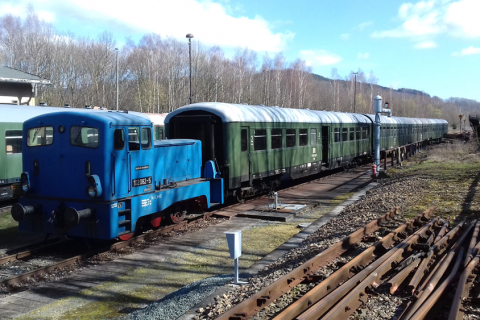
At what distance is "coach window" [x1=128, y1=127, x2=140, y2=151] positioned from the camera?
8.77 m

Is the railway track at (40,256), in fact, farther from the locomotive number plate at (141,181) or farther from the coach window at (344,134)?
the coach window at (344,134)

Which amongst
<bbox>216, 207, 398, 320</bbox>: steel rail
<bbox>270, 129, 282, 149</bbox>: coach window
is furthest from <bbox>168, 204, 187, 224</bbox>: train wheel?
<bbox>270, 129, 282, 149</bbox>: coach window

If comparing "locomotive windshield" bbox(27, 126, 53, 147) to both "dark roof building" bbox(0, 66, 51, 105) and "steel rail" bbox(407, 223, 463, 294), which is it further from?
"dark roof building" bbox(0, 66, 51, 105)

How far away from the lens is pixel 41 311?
5.78 metres

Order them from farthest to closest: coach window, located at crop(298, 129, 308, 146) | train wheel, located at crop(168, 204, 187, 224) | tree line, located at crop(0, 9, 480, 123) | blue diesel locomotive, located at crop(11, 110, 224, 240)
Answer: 1. tree line, located at crop(0, 9, 480, 123)
2. coach window, located at crop(298, 129, 308, 146)
3. train wheel, located at crop(168, 204, 187, 224)
4. blue diesel locomotive, located at crop(11, 110, 224, 240)

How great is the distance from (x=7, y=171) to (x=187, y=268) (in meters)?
8.81

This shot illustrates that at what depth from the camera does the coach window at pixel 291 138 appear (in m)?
16.0

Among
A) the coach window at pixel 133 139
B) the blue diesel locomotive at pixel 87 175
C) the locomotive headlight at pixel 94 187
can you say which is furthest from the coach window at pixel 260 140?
the locomotive headlight at pixel 94 187

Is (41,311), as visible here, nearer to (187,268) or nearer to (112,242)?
(187,268)

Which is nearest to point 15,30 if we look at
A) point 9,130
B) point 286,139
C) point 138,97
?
point 138,97

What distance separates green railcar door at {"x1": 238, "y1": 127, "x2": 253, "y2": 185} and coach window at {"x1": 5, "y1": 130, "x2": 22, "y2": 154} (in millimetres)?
7309

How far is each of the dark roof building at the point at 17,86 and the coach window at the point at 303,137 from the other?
14553 millimetres

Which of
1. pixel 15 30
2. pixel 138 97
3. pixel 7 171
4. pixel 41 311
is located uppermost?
pixel 15 30

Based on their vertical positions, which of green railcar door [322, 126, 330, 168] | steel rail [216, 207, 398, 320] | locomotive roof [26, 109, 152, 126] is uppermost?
locomotive roof [26, 109, 152, 126]
